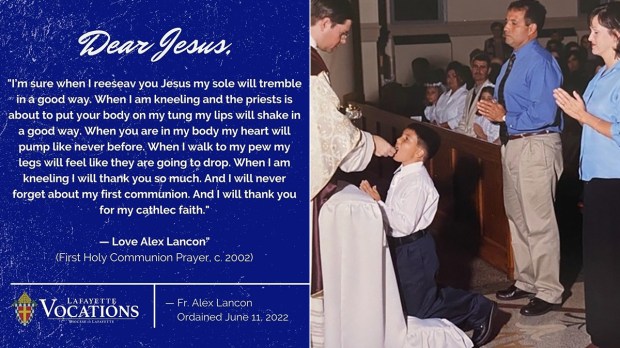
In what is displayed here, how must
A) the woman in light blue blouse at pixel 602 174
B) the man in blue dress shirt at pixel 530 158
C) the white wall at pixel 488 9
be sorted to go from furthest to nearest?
1. the man in blue dress shirt at pixel 530 158
2. the white wall at pixel 488 9
3. the woman in light blue blouse at pixel 602 174

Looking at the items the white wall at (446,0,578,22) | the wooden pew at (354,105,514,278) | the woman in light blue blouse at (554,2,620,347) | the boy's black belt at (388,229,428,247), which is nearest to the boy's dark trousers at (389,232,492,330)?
the boy's black belt at (388,229,428,247)

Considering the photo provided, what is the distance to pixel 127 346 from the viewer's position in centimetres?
494

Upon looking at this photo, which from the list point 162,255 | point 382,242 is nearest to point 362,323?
point 382,242

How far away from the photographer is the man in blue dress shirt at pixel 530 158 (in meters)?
5.04

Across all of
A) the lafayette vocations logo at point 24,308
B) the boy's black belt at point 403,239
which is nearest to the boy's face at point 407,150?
the boy's black belt at point 403,239

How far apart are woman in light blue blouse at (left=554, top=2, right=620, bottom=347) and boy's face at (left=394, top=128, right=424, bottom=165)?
49 cm

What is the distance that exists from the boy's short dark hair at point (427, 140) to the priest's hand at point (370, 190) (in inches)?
7.6

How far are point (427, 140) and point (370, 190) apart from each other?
24 centimetres

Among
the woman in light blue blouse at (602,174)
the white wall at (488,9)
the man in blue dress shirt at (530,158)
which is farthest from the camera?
the man in blue dress shirt at (530,158)

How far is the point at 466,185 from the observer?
5.12 metres

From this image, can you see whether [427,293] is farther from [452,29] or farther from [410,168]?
[452,29]

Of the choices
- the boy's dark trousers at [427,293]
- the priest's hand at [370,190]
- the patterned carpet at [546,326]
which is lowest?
the patterned carpet at [546,326]

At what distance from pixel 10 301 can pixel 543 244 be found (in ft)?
5.84

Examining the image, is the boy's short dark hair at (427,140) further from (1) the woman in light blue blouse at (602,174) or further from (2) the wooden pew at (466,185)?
(1) the woman in light blue blouse at (602,174)
